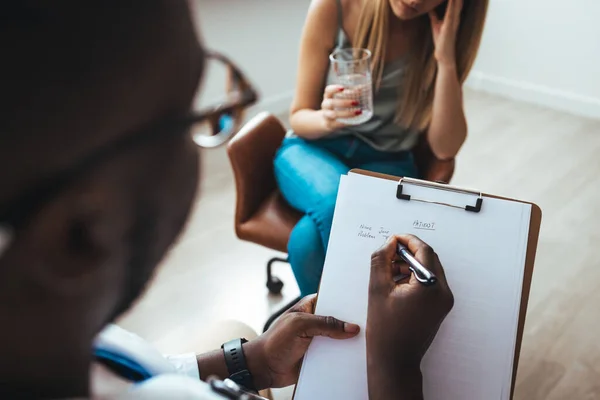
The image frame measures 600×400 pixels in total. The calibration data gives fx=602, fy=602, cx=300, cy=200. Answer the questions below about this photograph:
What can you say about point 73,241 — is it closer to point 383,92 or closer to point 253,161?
point 253,161

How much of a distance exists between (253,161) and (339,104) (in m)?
0.30

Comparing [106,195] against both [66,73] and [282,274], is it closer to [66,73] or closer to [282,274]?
[66,73]

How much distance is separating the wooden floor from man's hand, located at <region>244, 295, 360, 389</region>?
71cm

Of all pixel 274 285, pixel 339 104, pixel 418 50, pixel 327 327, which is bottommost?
pixel 274 285

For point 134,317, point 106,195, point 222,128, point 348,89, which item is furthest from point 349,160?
point 106,195

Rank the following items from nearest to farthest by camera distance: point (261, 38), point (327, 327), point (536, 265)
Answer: point (327, 327), point (536, 265), point (261, 38)

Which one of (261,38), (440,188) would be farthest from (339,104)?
(261,38)

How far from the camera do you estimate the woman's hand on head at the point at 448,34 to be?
1.49 metres

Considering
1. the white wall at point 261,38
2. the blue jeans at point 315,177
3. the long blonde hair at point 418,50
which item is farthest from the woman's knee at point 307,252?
the white wall at point 261,38

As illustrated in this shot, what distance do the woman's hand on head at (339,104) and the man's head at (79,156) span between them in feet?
3.16

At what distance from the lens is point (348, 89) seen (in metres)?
1.40

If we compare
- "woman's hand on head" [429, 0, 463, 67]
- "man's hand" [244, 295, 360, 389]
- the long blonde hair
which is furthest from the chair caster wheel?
"man's hand" [244, 295, 360, 389]

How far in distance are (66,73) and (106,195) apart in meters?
0.09

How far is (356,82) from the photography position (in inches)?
55.4
